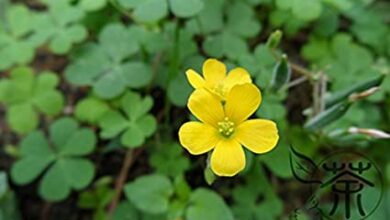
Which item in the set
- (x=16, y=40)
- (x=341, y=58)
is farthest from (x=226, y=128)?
(x=16, y=40)

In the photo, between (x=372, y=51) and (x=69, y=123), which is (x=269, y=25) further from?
(x=69, y=123)

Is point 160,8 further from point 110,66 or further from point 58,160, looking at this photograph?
point 58,160

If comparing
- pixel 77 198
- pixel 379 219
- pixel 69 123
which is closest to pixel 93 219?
pixel 77 198

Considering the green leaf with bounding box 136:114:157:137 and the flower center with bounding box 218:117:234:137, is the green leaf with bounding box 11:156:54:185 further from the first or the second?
the flower center with bounding box 218:117:234:137

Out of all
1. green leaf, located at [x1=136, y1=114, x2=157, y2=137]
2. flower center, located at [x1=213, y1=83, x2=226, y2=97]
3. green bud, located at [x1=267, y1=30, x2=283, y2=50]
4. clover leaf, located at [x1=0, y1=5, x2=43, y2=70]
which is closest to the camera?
Result: flower center, located at [x1=213, y1=83, x2=226, y2=97]

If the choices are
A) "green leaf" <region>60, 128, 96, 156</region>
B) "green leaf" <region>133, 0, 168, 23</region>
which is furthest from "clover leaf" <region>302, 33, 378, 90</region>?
"green leaf" <region>60, 128, 96, 156</region>

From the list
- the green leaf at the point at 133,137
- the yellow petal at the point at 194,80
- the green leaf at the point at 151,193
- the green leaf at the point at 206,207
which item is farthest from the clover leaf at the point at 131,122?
the yellow petal at the point at 194,80
